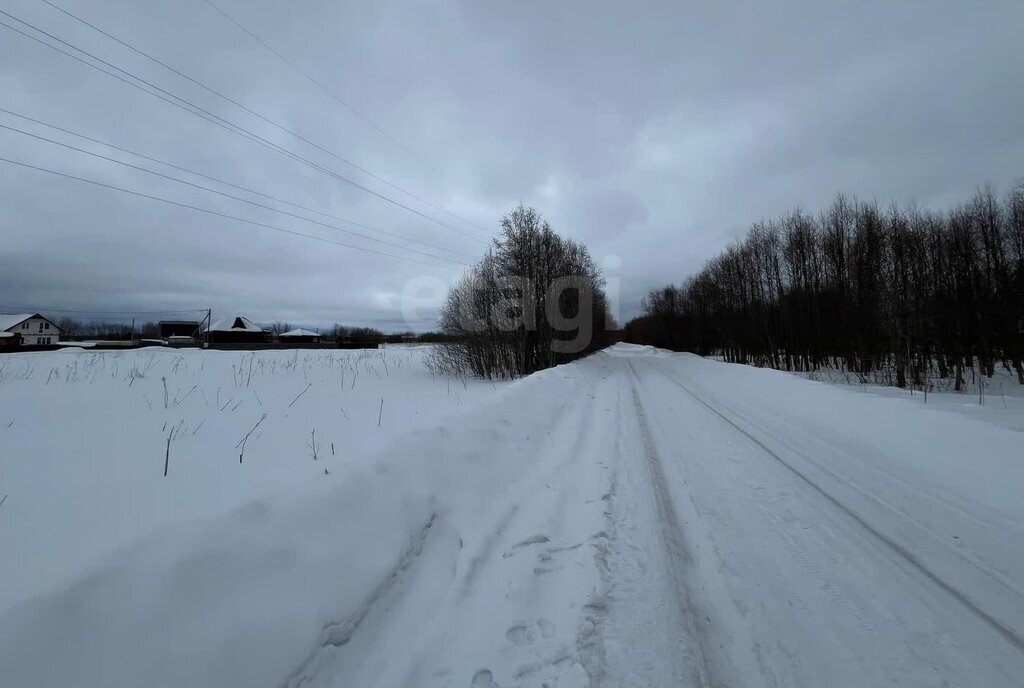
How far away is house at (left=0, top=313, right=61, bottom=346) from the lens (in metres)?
55.9

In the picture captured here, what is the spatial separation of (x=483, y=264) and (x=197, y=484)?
14.8m

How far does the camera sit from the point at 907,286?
1922cm

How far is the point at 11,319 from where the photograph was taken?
188 feet

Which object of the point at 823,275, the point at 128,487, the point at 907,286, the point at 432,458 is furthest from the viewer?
the point at 823,275

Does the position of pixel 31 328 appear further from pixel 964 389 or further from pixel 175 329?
pixel 964 389

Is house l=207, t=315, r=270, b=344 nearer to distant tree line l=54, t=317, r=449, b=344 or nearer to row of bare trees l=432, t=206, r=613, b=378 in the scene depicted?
distant tree line l=54, t=317, r=449, b=344

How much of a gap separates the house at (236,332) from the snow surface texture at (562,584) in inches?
2602

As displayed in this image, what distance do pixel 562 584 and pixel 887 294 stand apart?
77.3 feet

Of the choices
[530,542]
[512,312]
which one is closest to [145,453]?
[530,542]

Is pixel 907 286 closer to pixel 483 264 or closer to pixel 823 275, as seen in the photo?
pixel 823 275

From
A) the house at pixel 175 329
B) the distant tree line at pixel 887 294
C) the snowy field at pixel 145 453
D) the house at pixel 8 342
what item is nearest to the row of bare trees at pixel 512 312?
the snowy field at pixel 145 453

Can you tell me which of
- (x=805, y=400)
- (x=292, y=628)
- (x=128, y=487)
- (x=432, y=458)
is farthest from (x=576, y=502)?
(x=805, y=400)

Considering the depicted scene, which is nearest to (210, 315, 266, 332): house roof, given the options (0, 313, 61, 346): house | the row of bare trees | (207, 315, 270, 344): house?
(207, 315, 270, 344): house

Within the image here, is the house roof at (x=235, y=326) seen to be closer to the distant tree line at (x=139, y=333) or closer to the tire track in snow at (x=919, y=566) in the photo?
the distant tree line at (x=139, y=333)
